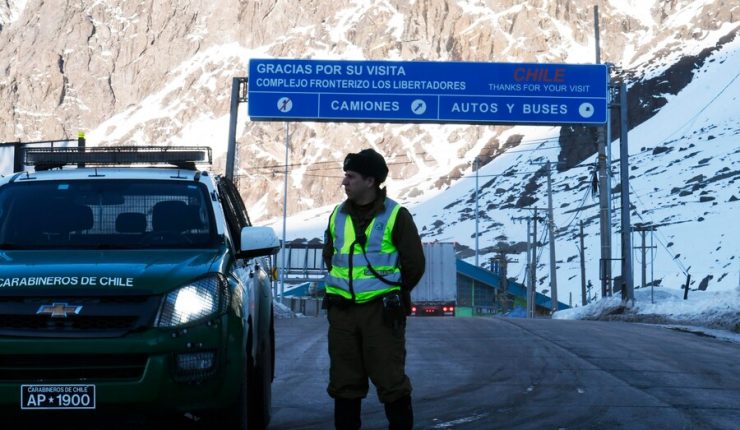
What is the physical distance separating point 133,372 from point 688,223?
128904 millimetres

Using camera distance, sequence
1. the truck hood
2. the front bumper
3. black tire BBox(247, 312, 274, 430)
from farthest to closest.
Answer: black tire BBox(247, 312, 274, 430) < the truck hood < the front bumper

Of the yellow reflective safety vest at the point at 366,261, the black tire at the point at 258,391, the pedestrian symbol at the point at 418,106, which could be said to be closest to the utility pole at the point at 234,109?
the pedestrian symbol at the point at 418,106

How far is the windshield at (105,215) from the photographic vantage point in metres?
7.29

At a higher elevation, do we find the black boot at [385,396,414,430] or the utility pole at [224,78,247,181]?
the utility pole at [224,78,247,181]

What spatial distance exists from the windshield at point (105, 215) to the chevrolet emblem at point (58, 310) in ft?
3.45

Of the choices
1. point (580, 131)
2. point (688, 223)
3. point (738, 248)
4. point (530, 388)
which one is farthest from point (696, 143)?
point (530, 388)

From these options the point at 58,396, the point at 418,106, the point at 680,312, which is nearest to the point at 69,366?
the point at 58,396

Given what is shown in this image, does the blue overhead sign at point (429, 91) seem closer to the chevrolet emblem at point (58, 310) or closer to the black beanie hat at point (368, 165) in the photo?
the black beanie hat at point (368, 165)

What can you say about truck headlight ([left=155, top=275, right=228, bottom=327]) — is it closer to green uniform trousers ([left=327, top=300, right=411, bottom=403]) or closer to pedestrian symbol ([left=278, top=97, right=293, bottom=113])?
green uniform trousers ([left=327, top=300, right=411, bottom=403])

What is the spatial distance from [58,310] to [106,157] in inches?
98.4

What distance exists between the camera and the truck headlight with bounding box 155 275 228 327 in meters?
6.22

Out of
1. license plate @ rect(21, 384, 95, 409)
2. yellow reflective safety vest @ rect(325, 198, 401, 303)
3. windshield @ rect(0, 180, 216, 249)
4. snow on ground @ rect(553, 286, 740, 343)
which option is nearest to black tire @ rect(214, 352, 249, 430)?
license plate @ rect(21, 384, 95, 409)

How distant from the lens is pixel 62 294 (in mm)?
6137

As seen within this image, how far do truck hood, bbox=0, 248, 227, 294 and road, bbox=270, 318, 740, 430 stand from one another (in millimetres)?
2099
